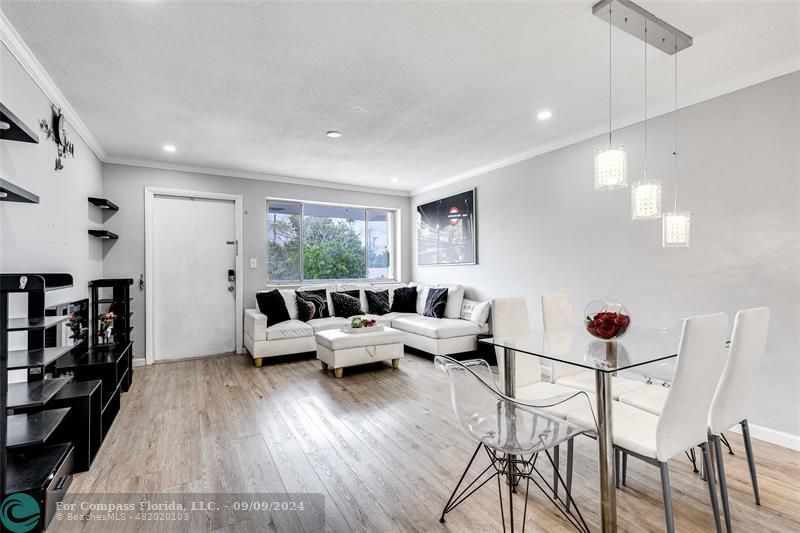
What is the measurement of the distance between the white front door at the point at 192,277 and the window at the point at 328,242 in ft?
2.10

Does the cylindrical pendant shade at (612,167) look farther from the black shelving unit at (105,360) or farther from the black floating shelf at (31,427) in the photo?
the black shelving unit at (105,360)

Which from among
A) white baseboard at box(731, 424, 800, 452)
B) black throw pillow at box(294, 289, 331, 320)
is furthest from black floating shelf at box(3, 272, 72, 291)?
white baseboard at box(731, 424, 800, 452)

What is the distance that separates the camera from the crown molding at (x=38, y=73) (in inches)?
80.3

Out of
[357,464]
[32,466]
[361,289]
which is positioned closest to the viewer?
[32,466]

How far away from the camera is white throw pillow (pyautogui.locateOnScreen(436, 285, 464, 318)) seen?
518cm

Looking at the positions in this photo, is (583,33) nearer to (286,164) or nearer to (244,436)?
(244,436)

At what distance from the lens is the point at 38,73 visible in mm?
2418

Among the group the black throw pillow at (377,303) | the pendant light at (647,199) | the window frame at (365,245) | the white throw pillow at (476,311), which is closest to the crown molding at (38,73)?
the window frame at (365,245)

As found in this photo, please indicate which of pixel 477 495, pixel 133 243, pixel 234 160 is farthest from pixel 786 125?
pixel 133 243

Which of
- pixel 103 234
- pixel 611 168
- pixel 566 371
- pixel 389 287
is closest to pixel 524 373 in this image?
pixel 566 371

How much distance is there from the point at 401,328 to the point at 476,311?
A: 1065mm

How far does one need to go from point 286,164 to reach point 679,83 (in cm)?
396

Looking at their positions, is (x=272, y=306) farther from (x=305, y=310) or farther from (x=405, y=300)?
(x=405, y=300)

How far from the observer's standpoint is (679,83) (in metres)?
2.72
